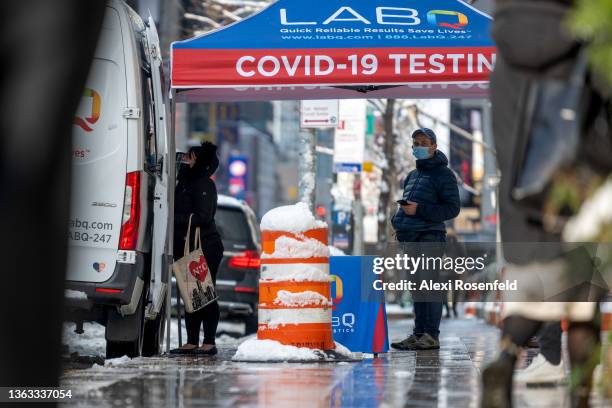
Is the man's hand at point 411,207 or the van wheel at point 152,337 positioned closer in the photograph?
the van wheel at point 152,337

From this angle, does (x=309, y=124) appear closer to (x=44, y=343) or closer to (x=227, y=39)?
(x=227, y=39)

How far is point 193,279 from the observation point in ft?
37.9

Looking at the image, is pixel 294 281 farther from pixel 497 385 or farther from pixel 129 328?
pixel 497 385

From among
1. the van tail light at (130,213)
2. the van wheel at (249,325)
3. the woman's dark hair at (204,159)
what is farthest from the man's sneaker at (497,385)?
the van wheel at (249,325)

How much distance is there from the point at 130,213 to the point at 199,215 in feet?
6.87

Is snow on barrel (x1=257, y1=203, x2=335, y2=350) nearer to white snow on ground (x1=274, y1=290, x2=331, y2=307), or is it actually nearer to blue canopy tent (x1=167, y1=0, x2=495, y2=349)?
white snow on ground (x1=274, y1=290, x2=331, y2=307)

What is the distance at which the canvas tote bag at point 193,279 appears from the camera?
11.5 meters

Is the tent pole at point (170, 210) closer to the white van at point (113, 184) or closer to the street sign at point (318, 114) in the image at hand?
the white van at point (113, 184)

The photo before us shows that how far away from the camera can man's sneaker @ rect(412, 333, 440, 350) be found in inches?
470

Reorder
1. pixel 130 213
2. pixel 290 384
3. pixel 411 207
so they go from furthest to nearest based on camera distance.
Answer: pixel 411 207, pixel 130 213, pixel 290 384

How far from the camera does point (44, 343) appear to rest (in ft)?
8.46

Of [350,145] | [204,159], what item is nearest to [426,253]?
[204,159]

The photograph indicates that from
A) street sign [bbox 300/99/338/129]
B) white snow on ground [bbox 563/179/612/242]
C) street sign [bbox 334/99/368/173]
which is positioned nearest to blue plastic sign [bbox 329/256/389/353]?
white snow on ground [bbox 563/179/612/242]

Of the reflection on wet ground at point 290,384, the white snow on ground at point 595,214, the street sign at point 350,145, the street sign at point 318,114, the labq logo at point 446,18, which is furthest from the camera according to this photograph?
the street sign at point 350,145
